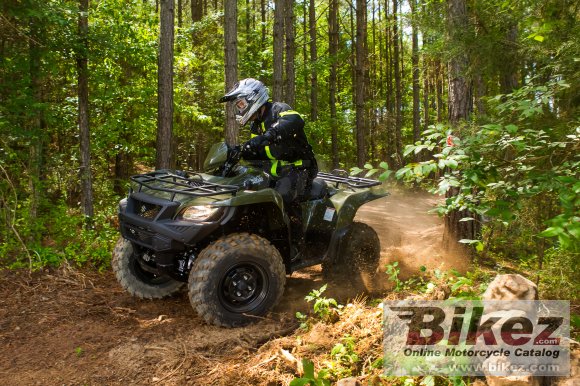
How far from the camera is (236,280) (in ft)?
15.6

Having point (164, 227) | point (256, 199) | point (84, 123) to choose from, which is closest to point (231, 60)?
point (84, 123)

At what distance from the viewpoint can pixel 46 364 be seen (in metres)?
4.05

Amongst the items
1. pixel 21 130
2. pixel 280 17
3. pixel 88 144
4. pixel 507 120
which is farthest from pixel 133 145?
pixel 507 120

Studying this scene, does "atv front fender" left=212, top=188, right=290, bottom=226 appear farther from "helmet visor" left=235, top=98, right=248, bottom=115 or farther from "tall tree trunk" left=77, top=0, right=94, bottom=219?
"tall tree trunk" left=77, top=0, right=94, bottom=219

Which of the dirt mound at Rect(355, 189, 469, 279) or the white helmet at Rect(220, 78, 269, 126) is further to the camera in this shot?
the dirt mound at Rect(355, 189, 469, 279)

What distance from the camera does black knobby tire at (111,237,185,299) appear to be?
18.1ft

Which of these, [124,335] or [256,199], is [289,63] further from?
[124,335]

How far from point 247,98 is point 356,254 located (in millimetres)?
2479

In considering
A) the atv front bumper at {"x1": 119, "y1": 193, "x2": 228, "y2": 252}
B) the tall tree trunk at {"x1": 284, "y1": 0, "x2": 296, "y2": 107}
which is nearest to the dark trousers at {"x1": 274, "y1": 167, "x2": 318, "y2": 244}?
the atv front bumper at {"x1": 119, "y1": 193, "x2": 228, "y2": 252}

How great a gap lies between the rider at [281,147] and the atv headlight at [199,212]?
38.0 inches

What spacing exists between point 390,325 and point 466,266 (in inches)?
150

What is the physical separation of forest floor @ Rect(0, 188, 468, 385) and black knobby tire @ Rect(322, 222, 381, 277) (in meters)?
0.19

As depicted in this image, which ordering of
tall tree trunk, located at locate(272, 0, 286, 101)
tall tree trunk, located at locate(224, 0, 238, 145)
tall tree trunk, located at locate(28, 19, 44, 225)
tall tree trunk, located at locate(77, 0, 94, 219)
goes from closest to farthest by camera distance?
1. tall tree trunk, located at locate(28, 19, 44, 225)
2. tall tree trunk, located at locate(77, 0, 94, 219)
3. tall tree trunk, located at locate(224, 0, 238, 145)
4. tall tree trunk, located at locate(272, 0, 286, 101)

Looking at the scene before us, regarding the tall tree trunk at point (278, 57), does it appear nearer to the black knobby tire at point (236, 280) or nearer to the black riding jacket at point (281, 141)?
the black riding jacket at point (281, 141)
